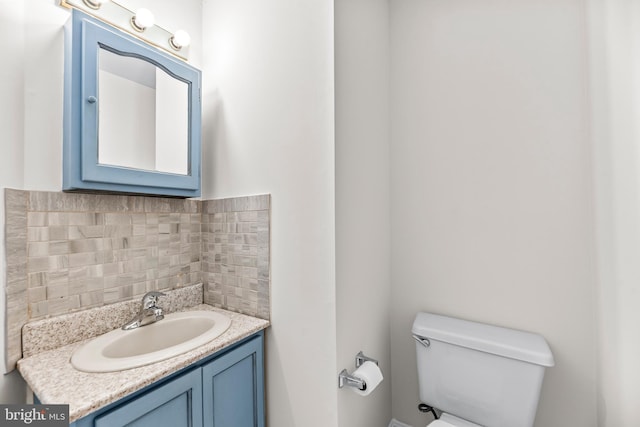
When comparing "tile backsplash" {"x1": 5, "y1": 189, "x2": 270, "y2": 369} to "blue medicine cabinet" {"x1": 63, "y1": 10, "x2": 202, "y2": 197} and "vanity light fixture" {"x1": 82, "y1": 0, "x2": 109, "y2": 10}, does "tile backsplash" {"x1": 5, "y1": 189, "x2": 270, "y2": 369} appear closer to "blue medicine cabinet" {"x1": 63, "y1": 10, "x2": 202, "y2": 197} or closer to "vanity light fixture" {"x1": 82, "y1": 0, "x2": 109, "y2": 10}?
"blue medicine cabinet" {"x1": 63, "y1": 10, "x2": 202, "y2": 197}

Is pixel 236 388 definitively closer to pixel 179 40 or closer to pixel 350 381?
pixel 350 381

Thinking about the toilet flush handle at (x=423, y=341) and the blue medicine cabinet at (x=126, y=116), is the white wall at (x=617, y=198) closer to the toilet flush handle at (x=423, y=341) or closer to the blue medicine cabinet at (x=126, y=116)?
the toilet flush handle at (x=423, y=341)

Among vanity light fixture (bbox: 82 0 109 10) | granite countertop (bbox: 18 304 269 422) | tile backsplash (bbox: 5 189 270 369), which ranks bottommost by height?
granite countertop (bbox: 18 304 269 422)

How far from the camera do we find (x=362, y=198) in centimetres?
126

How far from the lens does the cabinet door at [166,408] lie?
77cm

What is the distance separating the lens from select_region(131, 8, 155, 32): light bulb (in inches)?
48.2

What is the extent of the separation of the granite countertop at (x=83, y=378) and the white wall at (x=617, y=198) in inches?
52.7

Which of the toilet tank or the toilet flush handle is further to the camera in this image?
the toilet flush handle

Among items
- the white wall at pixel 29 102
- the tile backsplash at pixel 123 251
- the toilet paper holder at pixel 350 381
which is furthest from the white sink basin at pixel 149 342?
the toilet paper holder at pixel 350 381

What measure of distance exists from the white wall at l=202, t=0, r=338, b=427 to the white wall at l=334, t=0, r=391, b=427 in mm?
53

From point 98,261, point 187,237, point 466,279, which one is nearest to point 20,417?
point 98,261

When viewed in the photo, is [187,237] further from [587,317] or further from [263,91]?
[587,317]

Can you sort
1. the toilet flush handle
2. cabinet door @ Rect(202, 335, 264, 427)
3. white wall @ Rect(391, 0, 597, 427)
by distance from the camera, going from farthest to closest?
the toilet flush handle, white wall @ Rect(391, 0, 597, 427), cabinet door @ Rect(202, 335, 264, 427)

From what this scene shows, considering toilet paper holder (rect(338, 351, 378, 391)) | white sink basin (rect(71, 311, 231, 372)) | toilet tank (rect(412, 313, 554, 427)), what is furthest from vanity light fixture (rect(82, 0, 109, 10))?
toilet tank (rect(412, 313, 554, 427))
